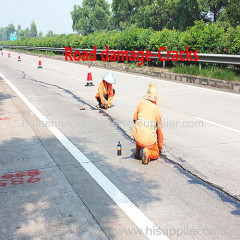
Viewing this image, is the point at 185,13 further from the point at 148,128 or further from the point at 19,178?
the point at 19,178

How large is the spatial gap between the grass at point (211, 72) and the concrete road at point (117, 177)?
4.70 metres

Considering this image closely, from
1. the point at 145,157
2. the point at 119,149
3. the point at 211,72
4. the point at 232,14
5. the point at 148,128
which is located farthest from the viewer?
the point at 232,14

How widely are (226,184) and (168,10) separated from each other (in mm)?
55209

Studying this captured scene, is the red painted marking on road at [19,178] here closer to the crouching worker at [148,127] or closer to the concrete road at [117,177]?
the concrete road at [117,177]

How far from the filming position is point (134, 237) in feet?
10.8

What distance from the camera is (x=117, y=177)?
4.79 meters

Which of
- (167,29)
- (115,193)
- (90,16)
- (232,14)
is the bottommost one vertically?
(115,193)

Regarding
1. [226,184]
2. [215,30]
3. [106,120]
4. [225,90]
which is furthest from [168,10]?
[226,184]

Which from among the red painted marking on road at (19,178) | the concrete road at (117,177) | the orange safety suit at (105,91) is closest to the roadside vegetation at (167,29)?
the orange safety suit at (105,91)

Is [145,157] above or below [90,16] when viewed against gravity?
below

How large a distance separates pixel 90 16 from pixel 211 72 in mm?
87290

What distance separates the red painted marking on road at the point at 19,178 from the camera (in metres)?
4.59

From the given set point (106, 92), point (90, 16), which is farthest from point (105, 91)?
point (90, 16)

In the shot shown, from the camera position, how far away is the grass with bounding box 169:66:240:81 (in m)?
14.0
